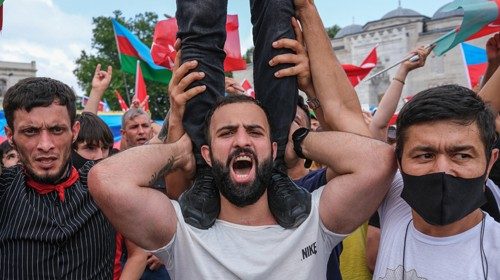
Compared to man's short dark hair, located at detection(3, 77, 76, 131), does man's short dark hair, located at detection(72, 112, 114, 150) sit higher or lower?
lower

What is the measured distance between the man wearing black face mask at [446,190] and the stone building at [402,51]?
31.5 meters

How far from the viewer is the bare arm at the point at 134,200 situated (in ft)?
8.07

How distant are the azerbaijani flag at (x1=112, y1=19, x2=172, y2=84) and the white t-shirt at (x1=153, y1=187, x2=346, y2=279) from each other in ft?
24.5

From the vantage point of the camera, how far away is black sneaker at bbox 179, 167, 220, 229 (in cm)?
262

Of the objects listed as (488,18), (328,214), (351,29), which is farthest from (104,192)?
(351,29)

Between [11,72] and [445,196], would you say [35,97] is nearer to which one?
[445,196]

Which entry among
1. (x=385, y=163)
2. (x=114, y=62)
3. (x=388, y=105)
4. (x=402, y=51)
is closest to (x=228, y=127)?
(x=385, y=163)

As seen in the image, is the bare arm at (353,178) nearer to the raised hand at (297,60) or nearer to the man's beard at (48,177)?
the raised hand at (297,60)

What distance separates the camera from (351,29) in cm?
4878

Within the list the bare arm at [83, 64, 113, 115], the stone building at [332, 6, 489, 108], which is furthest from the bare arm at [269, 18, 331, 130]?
the stone building at [332, 6, 489, 108]

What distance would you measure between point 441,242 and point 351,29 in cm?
4814

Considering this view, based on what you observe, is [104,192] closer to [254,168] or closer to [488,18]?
[254,168]

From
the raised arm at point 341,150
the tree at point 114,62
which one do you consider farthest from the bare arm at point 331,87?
the tree at point 114,62

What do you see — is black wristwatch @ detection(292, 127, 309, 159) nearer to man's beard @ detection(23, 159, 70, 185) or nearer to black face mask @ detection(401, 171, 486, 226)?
black face mask @ detection(401, 171, 486, 226)
